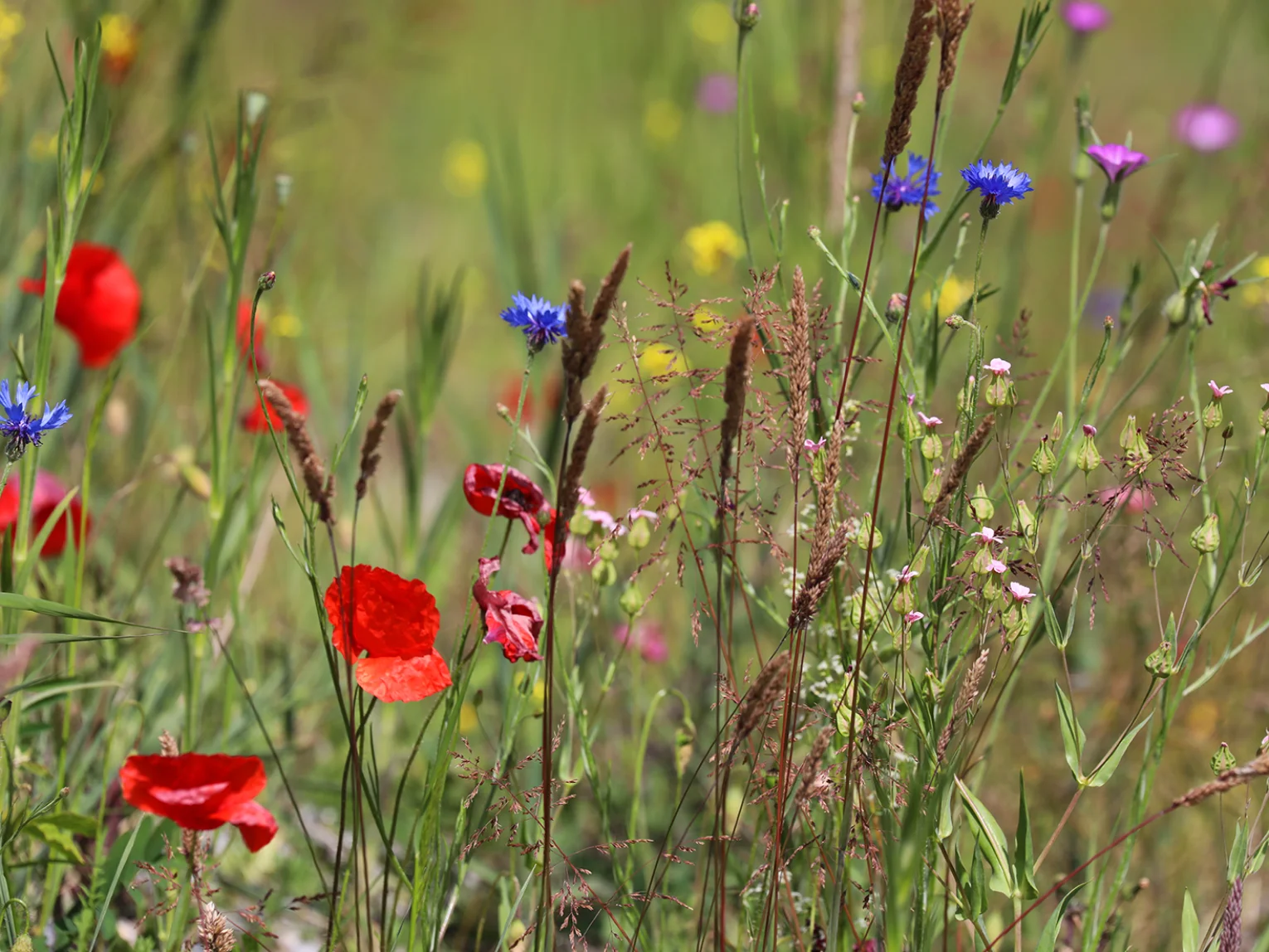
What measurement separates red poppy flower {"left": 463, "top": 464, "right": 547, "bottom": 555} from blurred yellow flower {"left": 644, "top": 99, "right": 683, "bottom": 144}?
8.92 ft

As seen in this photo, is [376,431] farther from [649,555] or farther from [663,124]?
[663,124]

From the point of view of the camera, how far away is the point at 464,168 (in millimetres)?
3842

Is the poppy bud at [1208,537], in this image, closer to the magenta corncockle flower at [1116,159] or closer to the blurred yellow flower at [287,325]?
the magenta corncockle flower at [1116,159]

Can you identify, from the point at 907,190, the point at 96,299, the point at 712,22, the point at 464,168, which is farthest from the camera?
the point at 712,22

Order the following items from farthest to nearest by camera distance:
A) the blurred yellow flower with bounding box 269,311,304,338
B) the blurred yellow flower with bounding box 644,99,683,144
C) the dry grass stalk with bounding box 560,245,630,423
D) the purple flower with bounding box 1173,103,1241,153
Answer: the blurred yellow flower with bounding box 644,99,683,144 → the purple flower with bounding box 1173,103,1241,153 → the blurred yellow flower with bounding box 269,311,304,338 → the dry grass stalk with bounding box 560,245,630,423

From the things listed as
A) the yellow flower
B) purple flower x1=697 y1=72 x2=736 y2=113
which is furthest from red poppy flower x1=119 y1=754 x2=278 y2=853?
purple flower x1=697 y1=72 x2=736 y2=113

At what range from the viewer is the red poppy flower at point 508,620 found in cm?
81

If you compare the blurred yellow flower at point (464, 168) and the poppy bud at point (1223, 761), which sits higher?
the blurred yellow flower at point (464, 168)

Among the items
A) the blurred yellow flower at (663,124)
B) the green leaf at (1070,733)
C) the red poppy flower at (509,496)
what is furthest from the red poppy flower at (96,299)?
the blurred yellow flower at (663,124)

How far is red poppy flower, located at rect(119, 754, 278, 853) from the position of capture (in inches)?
30.4

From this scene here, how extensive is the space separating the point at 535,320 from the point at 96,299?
88cm

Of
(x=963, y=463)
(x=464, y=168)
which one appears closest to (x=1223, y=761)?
(x=963, y=463)

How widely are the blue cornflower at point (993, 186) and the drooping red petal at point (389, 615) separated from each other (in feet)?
1.69

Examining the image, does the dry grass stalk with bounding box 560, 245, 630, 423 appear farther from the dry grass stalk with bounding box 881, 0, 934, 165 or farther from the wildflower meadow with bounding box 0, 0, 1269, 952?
the dry grass stalk with bounding box 881, 0, 934, 165
